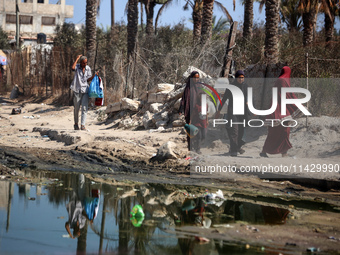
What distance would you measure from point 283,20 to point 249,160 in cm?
2635

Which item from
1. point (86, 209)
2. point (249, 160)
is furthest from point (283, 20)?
point (86, 209)

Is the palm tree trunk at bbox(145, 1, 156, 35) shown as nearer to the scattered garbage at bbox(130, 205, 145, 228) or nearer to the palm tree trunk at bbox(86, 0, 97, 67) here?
the palm tree trunk at bbox(86, 0, 97, 67)

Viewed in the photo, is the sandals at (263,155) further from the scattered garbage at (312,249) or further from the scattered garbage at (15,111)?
the scattered garbage at (15,111)

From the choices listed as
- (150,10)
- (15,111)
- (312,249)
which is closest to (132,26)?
(15,111)

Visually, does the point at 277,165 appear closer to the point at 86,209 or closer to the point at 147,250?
the point at 86,209

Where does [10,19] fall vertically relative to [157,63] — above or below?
above

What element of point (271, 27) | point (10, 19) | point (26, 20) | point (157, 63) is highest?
point (10, 19)

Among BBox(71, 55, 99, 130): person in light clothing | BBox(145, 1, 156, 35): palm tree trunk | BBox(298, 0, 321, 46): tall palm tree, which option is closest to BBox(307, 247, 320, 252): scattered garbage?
BBox(71, 55, 99, 130): person in light clothing

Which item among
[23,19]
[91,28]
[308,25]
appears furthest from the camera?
[23,19]

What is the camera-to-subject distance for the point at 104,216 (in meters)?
5.25

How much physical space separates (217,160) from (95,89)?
3.89m

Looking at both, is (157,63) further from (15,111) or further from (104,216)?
(104,216)

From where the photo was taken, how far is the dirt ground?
193 inches

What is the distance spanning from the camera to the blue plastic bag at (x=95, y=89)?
11438 mm
